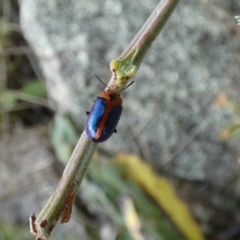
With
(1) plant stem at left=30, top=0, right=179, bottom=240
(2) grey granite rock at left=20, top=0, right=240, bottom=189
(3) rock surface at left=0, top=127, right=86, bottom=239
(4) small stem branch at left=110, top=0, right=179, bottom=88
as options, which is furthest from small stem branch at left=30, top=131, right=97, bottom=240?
(3) rock surface at left=0, top=127, right=86, bottom=239

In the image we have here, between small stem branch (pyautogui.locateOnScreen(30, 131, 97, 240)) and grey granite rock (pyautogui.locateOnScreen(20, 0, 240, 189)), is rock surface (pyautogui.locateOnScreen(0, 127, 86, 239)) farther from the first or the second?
small stem branch (pyautogui.locateOnScreen(30, 131, 97, 240))

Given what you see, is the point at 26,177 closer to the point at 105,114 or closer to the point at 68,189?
the point at 105,114

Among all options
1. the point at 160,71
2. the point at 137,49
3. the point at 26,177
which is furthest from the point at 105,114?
the point at 26,177

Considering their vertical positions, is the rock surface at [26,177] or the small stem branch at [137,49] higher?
the small stem branch at [137,49]

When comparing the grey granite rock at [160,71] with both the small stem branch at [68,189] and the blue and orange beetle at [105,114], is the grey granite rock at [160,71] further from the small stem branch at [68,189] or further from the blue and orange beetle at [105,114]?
the small stem branch at [68,189]

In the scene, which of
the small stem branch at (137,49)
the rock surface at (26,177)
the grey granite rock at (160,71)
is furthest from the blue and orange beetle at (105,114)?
the rock surface at (26,177)

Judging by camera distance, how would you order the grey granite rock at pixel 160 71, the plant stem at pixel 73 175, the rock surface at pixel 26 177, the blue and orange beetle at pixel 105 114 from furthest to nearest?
1. the rock surface at pixel 26 177
2. the grey granite rock at pixel 160 71
3. the blue and orange beetle at pixel 105 114
4. the plant stem at pixel 73 175

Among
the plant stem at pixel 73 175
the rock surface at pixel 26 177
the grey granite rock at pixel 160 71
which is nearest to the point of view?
the plant stem at pixel 73 175
